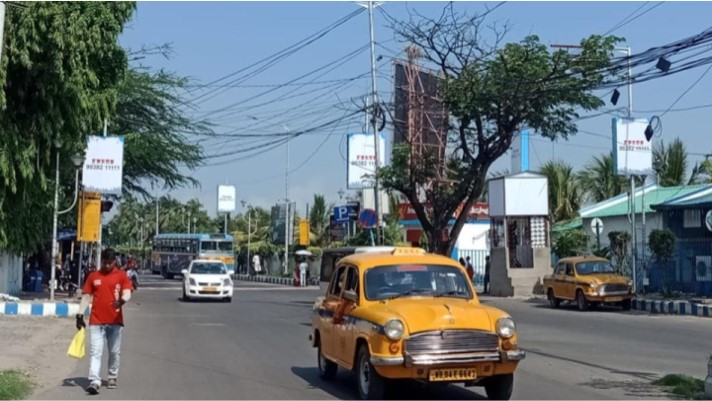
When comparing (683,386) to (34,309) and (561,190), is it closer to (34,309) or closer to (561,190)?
(34,309)

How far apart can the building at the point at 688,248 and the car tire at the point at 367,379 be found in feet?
84.7

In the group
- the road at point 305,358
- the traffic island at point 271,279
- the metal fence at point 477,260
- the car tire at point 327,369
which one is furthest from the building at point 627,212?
the car tire at point 327,369

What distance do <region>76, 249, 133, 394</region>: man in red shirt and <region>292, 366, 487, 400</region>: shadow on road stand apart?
2779mm

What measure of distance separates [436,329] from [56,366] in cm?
790

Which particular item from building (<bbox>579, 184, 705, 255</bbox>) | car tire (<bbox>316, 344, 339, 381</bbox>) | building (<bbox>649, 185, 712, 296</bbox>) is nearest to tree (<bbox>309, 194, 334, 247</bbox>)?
building (<bbox>579, 184, 705, 255</bbox>)

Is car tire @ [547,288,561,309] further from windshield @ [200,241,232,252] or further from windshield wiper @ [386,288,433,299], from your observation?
windshield @ [200,241,232,252]

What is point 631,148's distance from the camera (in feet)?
111

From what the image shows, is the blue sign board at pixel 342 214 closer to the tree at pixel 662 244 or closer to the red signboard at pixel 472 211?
the red signboard at pixel 472 211

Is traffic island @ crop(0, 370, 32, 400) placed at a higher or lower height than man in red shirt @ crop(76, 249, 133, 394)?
lower

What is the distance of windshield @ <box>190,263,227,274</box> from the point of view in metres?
36.4

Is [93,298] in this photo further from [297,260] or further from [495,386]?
[297,260]

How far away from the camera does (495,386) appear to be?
430 inches

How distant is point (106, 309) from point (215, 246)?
171ft

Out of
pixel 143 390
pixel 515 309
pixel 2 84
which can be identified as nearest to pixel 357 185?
pixel 515 309
